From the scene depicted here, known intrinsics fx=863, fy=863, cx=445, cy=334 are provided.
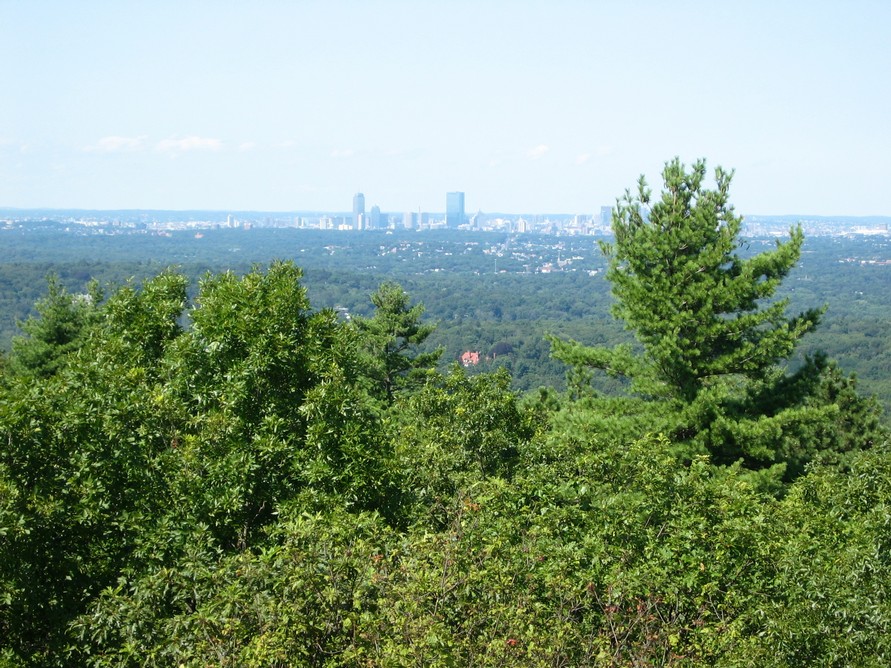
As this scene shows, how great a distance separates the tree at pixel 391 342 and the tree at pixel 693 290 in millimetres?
12296

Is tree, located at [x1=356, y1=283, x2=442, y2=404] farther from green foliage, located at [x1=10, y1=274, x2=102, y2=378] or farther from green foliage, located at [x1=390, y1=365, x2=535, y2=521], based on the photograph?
green foliage, located at [x1=390, y1=365, x2=535, y2=521]

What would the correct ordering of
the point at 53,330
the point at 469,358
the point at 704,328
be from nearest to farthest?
the point at 704,328 < the point at 53,330 < the point at 469,358

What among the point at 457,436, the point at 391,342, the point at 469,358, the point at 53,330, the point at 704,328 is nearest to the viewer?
the point at 457,436

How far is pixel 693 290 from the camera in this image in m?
15.6

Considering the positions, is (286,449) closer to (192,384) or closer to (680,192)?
(192,384)

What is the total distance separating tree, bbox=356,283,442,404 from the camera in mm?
28531

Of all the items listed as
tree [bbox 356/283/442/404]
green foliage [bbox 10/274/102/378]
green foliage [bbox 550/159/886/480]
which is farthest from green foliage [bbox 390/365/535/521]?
green foliage [bbox 10/274/102/378]

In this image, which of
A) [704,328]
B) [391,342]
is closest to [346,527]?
[704,328]

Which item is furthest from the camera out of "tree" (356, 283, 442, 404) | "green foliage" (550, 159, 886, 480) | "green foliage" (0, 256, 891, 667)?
"tree" (356, 283, 442, 404)

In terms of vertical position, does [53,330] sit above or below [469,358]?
above

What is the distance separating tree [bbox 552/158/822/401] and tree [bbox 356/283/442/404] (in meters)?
12.3

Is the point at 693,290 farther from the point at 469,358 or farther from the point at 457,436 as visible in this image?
the point at 469,358

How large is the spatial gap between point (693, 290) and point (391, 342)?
1493 cm

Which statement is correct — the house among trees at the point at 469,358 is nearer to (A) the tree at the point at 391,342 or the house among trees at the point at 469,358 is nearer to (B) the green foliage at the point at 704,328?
(A) the tree at the point at 391,342
